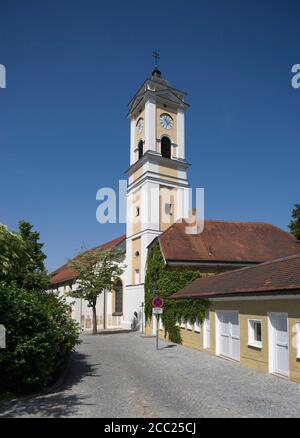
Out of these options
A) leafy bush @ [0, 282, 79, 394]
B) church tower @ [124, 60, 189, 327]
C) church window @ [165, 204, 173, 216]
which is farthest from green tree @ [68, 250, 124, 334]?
leafy bush @ [0, 282, 79, 394]

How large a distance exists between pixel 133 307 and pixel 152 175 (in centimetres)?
1205

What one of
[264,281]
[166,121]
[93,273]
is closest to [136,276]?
[93,273]

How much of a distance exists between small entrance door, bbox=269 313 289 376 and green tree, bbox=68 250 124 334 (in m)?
21.1

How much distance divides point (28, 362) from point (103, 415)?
3.19m

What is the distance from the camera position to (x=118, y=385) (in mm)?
12016

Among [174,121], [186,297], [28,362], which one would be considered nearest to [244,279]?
[186,297]

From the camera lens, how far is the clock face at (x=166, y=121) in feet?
132

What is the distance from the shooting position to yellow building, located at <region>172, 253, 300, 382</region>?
1273 centimetres

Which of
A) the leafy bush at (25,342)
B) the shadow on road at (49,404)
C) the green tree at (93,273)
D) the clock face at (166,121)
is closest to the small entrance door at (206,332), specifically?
the shadow on road at (49,404)

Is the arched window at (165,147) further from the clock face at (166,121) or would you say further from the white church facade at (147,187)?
the clock face at (166,121)

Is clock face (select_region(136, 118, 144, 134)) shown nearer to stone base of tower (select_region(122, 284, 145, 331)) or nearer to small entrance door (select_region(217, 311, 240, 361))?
stone base of tower (select_region(122, 284, 145, 331))
